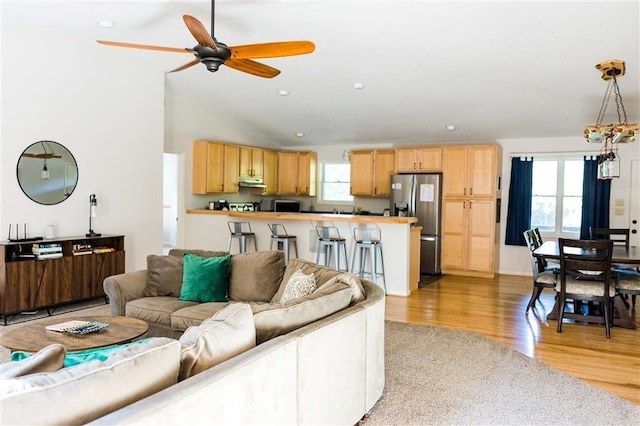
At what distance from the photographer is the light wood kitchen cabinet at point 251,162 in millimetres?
8734

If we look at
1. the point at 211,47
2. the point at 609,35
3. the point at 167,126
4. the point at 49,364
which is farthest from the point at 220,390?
the point at 167,126

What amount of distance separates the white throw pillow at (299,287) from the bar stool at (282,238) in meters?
3.57

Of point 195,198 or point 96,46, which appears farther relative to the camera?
point 195,198

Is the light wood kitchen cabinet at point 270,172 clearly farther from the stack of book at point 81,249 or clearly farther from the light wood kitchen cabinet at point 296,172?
the stack of book at point 81,249

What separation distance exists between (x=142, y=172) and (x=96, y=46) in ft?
5.40

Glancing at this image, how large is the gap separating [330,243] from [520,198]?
137 inches

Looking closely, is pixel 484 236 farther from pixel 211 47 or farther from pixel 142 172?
pixel 211 47

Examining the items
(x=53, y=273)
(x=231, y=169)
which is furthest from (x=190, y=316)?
(x=231, y=169)

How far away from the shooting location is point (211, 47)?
3449 millimetres

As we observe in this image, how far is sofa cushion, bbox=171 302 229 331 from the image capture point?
3643mm

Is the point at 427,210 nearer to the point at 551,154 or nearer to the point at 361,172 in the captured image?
the point at 361,172

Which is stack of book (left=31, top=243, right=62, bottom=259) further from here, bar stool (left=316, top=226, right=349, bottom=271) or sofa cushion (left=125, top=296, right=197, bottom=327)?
bar stool (left=316, top=226, right=349, bottom=271)

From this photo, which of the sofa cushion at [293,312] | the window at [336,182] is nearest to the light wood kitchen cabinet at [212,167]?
the window at [336,182]

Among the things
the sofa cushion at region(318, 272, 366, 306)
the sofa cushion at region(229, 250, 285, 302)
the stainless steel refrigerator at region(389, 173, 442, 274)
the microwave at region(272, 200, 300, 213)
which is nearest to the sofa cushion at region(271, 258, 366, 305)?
the sofa cushion at region(318, 272, 366, 306)
